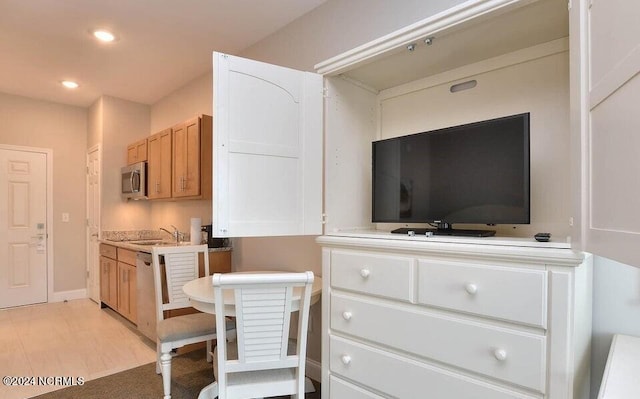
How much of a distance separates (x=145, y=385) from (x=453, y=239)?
2.44 metres

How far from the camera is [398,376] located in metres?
1.53

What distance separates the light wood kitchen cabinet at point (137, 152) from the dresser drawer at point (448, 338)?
11.9 ft

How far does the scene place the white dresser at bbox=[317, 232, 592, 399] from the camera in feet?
3.77

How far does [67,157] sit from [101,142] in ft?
2.95

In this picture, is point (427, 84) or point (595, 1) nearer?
point (595, 1)

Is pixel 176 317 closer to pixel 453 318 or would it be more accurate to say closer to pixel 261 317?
pixel 261 317

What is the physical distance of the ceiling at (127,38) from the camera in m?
2.64

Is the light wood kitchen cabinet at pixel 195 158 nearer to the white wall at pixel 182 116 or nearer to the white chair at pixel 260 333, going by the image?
the white wall at pixel 182 116

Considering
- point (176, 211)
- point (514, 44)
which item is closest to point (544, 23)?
point (514, 44)

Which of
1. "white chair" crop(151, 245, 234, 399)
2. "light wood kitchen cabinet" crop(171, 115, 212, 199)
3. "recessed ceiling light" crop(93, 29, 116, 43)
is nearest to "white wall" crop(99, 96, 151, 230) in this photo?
"light wood kitchen cabinet" crop(171, 115, 212, 199)

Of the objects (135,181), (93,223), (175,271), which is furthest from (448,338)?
(93,223)

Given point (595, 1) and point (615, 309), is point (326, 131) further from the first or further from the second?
point (615, 309)

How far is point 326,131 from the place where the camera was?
2020 millimetres

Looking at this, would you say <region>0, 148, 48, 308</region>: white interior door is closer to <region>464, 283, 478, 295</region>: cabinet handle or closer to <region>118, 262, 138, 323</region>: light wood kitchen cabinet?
<region>118, 262, 138, 323</region>: light wood kitchen cabinet
